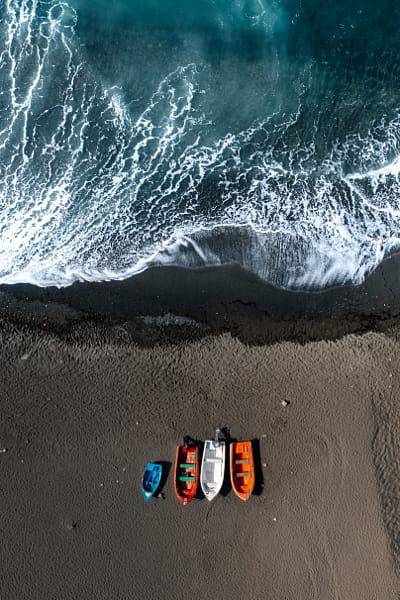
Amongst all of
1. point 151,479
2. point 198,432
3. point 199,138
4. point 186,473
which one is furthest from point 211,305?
point 199,138

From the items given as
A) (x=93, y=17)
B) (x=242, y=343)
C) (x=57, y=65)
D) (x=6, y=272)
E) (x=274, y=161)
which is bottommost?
(x=242, y=343)

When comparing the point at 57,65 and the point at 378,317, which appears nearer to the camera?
the point at 378,317

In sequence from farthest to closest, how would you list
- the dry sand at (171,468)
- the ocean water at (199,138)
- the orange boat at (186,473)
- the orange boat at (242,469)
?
the ocean water at (199,138), the orange boat at (186,473), the orange boat at (242,469), the dry sand at (171,468)

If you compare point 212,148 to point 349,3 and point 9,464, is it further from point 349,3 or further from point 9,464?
point 9,464

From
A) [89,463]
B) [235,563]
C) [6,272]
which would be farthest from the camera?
[6,272]

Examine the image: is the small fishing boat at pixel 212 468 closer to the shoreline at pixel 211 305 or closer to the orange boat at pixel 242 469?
the orange boat at pixel 242 469

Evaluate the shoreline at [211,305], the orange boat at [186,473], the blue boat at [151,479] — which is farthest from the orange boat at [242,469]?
the shoreline at [211,305]

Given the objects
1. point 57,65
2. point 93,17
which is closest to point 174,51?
point 93,17
